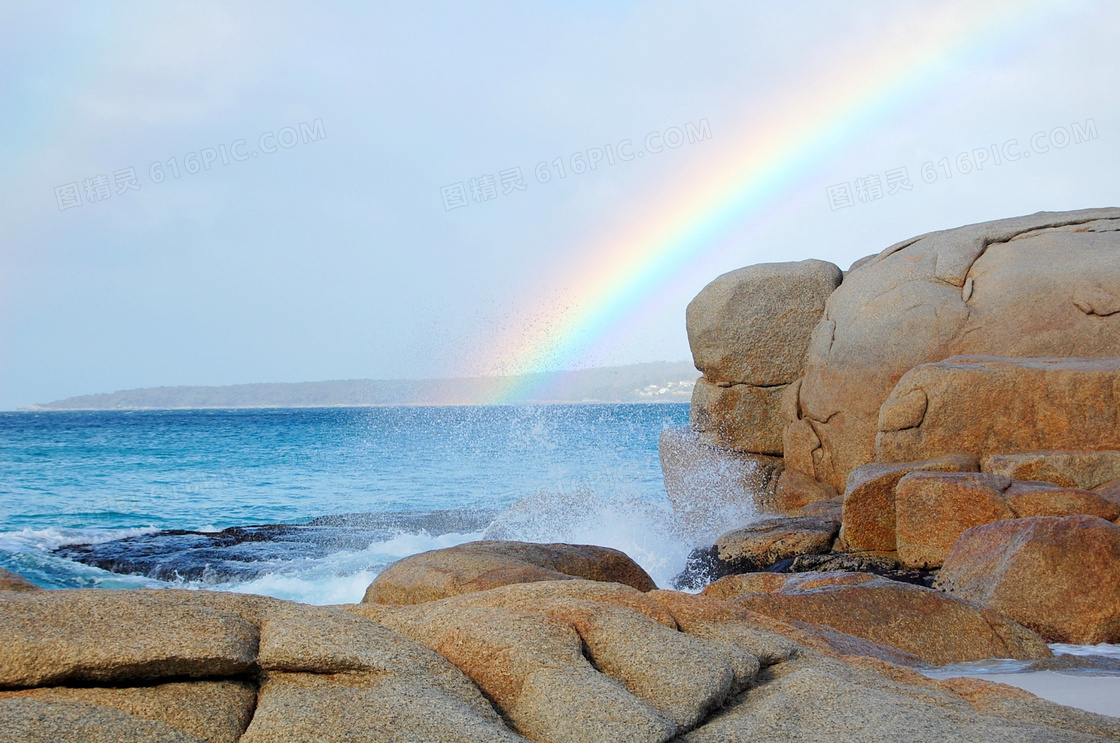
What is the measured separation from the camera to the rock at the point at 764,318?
14.4 meters

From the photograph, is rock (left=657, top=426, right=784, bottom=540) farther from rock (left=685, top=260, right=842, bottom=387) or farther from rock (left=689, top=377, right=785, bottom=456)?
rock (left=685, top=260, right=842, bottom=387)

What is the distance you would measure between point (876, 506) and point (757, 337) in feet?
18.3

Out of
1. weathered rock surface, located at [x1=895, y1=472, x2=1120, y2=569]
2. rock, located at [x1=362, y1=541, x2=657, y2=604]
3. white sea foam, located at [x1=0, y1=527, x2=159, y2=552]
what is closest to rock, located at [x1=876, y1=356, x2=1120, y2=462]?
weathered rock surface, located at [x1=895, y1=472, x2=1120, y2=569]

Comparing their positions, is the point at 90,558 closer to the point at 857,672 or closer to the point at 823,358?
the point at 823,358

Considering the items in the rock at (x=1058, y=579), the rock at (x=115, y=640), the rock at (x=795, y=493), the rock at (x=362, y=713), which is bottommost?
the rock at (x=795, y=493)

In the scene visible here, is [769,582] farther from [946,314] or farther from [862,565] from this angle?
[946,314]

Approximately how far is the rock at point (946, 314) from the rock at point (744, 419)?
0.66 m

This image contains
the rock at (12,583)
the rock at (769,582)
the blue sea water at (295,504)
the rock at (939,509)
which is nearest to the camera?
the rock at (12,583)

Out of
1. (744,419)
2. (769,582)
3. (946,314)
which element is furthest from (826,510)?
(769,582)

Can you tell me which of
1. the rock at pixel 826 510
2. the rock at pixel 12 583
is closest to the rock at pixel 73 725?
the rock at pixel 12 583

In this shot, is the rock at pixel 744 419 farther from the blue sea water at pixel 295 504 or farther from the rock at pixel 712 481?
the blue sea water at pixel 295 504

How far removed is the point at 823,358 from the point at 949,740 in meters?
10.7

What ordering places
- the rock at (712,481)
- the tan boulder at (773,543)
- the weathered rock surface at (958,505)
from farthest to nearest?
1. the rock at (712,481)
2. the tan boulder at (773,543)
3. the weathered rock surface at (958,505)

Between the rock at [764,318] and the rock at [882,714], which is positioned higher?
the rock at [764,318]
